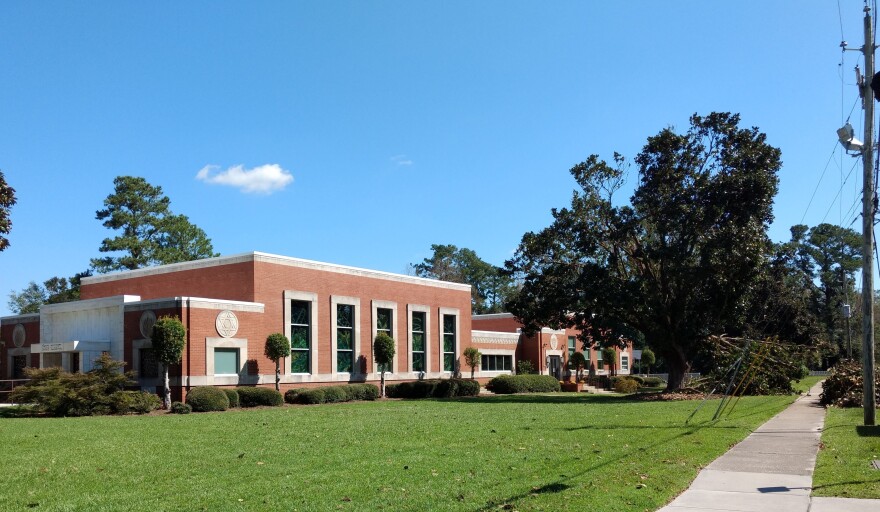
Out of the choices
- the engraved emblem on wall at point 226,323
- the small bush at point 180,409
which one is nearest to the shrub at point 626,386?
the engraved emblem on wall at point 226,323

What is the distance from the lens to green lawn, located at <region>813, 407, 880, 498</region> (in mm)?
10297

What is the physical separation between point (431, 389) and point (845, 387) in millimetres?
19736

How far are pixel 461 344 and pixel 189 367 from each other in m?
21.7

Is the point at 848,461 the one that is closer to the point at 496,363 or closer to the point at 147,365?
the point at 147,365

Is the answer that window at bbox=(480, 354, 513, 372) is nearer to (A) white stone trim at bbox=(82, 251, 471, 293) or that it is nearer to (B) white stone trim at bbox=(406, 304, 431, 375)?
(B) white stone trim at bbox=(406, 304, 431, 375)

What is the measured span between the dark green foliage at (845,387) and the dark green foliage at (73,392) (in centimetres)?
2480

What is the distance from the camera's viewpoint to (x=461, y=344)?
166ft

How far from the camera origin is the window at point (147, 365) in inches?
1298

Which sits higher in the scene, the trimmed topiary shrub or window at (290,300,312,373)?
window at (290,300,312,373)

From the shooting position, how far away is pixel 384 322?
44.8 meters

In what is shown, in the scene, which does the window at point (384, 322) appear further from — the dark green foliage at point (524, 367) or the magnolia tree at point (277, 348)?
the dark green foliage at point (524, 367)

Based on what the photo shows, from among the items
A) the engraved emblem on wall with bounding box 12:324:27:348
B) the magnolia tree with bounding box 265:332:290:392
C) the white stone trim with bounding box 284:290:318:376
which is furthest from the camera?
the engraved emblem on wall with bounding box 12:324:27:348

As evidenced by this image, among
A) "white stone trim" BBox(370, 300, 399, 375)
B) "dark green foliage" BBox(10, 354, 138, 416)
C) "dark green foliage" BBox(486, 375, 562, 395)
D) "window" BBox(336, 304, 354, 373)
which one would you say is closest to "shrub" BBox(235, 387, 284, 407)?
"dark green foliage" BBox(10, 354, 138, 416)

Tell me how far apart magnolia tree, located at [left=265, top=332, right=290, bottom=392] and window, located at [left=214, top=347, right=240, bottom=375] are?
1.53m
